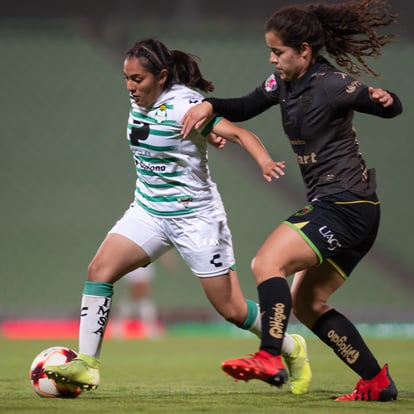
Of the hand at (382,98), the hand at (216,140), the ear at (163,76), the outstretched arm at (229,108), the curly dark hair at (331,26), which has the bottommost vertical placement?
the hand at (216,140)

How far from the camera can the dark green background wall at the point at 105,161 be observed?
49.6 feet

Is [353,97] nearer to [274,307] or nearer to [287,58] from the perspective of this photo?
[287,58]

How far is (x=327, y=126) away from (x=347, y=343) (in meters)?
1.13

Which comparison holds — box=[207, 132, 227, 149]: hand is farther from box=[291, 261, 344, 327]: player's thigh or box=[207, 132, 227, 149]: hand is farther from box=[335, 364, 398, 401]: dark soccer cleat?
box=[335, 364, 398, 401]: dark soccer cleat

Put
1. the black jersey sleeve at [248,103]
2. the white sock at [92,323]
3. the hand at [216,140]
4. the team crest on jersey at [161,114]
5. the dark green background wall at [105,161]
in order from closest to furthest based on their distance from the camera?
the black jersey sleeve at [248,103] < the white sock at [92,323] < the team crest on jersey at [161,114] < the hand at [216,140] < the dark green background wall at [105,161]

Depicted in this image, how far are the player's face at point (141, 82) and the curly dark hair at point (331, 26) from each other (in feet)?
2.55

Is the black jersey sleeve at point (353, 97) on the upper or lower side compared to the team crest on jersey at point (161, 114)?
upper

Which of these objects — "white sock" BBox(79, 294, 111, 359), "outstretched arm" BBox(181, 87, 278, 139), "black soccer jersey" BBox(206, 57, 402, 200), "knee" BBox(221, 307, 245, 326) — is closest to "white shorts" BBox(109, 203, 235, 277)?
"knee" BBox(221, 307, 245, 326)

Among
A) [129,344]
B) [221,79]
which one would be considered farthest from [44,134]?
[129,344]

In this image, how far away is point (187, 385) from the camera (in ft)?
19.3

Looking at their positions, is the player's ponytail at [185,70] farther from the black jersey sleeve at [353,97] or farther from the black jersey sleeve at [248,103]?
the black jersey sleeve at [353,97]

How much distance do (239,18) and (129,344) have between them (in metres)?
7.35

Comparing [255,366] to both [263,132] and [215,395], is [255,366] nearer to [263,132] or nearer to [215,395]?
[215,395]

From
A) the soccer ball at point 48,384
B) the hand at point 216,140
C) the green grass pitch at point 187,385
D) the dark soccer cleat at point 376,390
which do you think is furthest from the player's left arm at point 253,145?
the soccer ball at point 48,384
